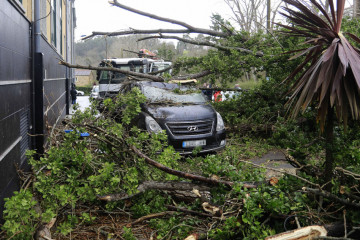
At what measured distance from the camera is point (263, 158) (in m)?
9.49

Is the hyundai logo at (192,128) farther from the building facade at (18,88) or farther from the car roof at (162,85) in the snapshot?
the building facade at (18,88)

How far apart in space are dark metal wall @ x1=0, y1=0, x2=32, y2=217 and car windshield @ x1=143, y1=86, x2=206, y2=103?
3.62m

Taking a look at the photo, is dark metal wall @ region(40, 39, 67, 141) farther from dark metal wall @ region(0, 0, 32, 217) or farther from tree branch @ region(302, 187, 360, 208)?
tree branch @ region(302, 187, 360, 208)

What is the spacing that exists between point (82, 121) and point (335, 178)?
3.50m

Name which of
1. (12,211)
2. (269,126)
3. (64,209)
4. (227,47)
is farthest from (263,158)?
(12,211)

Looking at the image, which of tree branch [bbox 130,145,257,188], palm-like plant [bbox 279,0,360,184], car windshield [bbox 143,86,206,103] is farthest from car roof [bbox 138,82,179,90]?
palm-like plant [bbox 279,0,360,184]

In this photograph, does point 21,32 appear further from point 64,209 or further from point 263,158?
point 263,158

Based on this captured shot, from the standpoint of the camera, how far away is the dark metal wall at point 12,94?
160 inches

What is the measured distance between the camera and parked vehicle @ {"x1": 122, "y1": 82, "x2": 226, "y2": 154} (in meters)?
8.46

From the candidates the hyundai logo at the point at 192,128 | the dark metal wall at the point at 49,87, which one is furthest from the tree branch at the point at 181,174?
the hyundai logo at the point at 192,128

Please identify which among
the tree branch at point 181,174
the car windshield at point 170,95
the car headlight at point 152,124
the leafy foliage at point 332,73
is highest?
the leafy foliage at point 332,73

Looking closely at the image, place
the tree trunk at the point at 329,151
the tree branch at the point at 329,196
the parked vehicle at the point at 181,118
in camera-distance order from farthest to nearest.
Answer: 1. the parked vehicle at the point at 181,118
2. the tree trunk at the point at 329,151
3. the tree branch at the point at 329,196

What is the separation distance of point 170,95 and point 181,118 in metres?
0.98

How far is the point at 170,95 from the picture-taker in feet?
31.0
